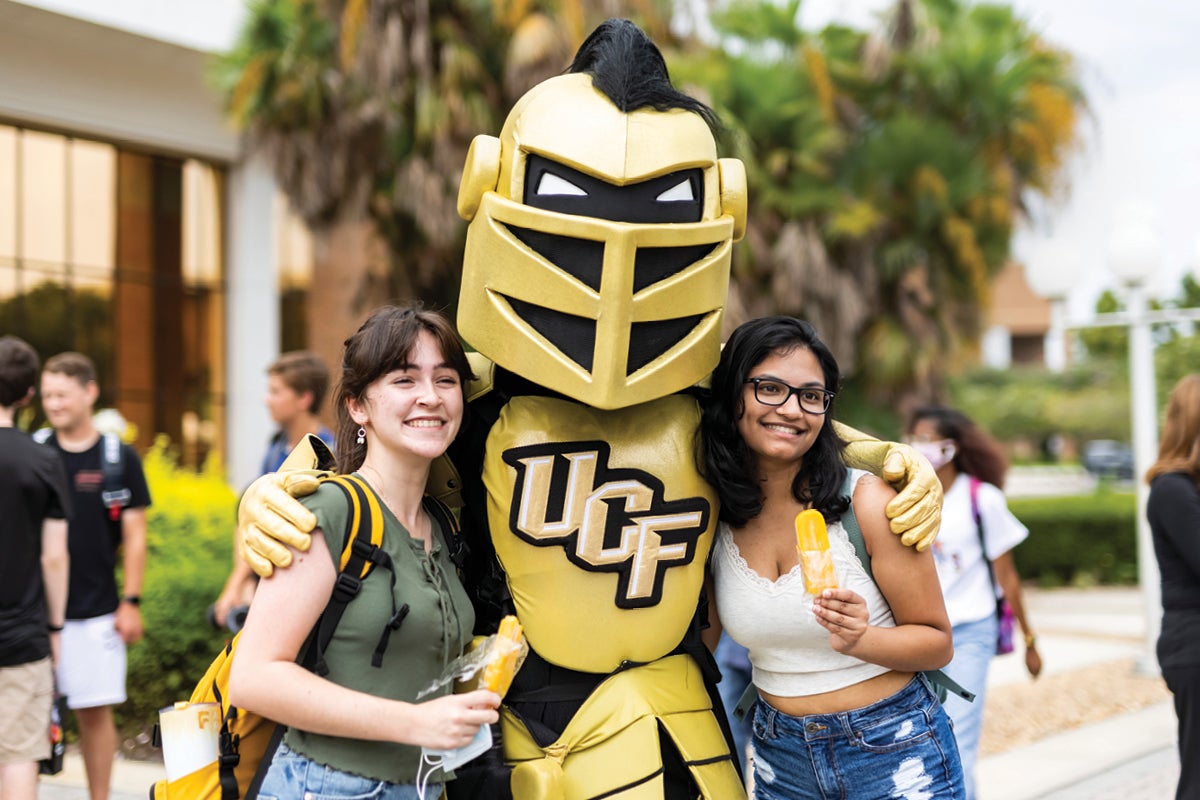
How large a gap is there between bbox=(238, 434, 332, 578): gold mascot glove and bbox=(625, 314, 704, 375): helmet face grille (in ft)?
2.36

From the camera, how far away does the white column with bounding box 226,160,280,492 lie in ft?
48.0

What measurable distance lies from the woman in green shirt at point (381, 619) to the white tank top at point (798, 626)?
2.09 ft

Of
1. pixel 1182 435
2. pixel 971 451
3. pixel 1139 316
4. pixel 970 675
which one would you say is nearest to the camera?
pixel 1182 435

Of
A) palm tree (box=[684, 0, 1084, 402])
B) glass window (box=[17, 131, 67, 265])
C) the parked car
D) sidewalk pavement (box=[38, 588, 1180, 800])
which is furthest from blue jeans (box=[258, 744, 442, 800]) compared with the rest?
the parked car

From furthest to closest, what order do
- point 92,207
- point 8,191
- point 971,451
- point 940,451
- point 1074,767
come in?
point 92,207, point 8,191, point 1074,767, point 971,451, point 940,451

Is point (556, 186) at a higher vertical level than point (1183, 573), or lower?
higher

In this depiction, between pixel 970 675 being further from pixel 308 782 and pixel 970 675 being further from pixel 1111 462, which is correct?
pixel 1111 462

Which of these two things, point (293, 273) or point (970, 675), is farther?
point (293, 273)

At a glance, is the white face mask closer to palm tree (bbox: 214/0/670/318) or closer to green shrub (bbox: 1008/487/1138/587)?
palm tree (bbox: 214/0/670/318)

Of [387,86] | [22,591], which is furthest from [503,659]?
[387,86]

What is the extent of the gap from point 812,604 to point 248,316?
13.4m

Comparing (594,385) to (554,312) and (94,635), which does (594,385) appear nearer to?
(554,312)

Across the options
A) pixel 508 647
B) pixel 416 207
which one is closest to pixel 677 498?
pixel 508 647

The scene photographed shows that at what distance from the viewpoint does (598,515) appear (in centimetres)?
260
